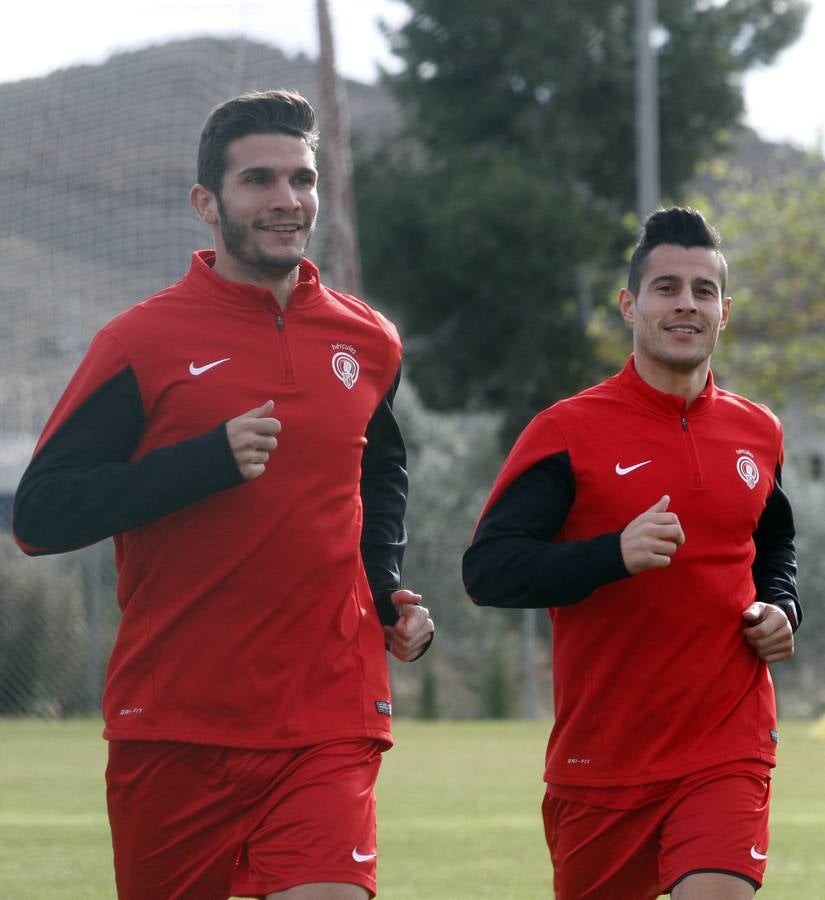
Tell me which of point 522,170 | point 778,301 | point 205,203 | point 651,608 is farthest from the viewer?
point 522,170

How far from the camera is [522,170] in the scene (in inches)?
1409

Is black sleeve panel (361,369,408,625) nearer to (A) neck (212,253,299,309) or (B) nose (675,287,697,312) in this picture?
(A) neck (212,253,299,309)

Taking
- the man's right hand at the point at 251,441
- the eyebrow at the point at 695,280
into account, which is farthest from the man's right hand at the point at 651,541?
the man's right hand at the point at 251,441

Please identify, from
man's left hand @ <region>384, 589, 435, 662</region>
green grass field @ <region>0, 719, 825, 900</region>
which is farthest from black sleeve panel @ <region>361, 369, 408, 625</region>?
green grass field @ <region>0, 719, 825, 900</region>

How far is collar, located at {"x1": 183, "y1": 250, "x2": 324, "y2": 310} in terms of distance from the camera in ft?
15.4

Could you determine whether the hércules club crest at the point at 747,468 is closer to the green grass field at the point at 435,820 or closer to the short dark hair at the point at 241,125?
the short dark hair at the point at 241,125

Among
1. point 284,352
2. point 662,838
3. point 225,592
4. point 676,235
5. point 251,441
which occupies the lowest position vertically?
point 662,838

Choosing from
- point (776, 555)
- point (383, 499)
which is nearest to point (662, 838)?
point (776, 555)

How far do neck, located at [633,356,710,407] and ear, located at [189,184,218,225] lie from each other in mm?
1254

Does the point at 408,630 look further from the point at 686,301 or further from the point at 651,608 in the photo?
the point at 686,301

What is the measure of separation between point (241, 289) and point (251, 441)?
1.84ft

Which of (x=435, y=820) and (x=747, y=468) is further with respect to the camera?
(x=435, y=820)

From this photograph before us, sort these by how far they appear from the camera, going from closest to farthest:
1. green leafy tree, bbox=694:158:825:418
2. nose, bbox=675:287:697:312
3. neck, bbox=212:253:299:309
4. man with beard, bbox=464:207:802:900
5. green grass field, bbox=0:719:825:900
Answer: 1. neck, bbox=212:253:299:309
2. man with beard, bbox=464:207:802:900
3. nose, bbox=675:287:697:312
4. green grass field, bbox=0:719:825:900
5. green leafy tree, bbox=694:158:825:418

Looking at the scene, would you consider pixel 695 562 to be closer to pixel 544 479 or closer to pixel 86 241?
pixel 544 479
